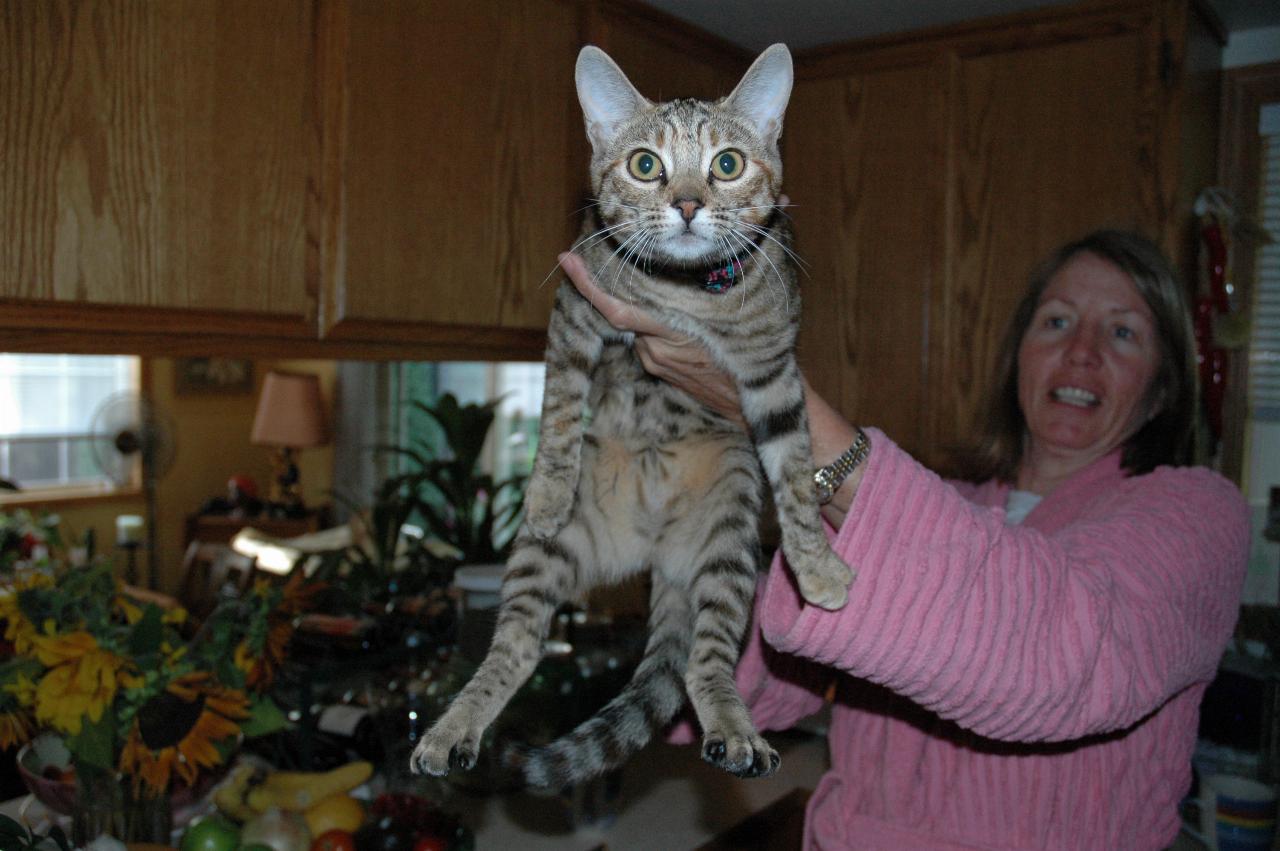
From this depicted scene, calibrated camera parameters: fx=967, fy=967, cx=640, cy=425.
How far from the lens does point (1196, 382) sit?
1.73 meters

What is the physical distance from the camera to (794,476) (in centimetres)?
110

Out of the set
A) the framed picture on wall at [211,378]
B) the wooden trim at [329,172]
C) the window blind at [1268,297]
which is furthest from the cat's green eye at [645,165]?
the framed picture on wall at [211,378]

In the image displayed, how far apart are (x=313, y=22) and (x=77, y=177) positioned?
57 centimetres

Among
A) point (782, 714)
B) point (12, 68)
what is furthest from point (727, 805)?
point (12, 68)

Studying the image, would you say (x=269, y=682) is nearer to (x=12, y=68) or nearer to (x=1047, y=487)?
(x=12, y=68)

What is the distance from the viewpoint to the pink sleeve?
1.03 meters

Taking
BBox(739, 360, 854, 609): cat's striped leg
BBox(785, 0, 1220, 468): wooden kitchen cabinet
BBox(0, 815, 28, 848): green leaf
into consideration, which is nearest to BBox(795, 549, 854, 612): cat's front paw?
BBox(739, 360, 854, 609): cat's striped leg

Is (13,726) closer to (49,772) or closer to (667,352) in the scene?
(49,772)

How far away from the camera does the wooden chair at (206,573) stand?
15.4 ft

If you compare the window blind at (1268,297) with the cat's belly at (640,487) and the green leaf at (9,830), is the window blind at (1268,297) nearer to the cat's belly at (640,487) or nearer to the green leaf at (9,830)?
the cat's belly at (640,487)

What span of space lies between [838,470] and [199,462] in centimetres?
618

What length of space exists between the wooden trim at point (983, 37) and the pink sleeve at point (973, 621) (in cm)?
194

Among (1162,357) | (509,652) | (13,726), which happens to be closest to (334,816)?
(13,726)

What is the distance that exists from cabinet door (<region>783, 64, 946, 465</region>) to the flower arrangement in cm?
189
